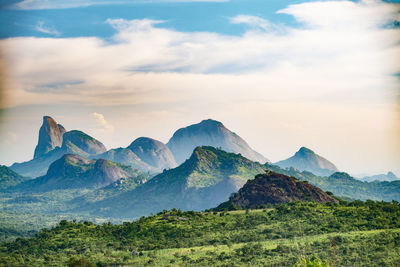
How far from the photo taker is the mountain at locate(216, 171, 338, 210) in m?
180

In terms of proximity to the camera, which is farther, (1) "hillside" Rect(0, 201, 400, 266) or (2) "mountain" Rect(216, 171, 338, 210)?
(2) "mountain" Rect(216, 171, 338, 210)

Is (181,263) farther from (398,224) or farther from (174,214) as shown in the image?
(398,224)

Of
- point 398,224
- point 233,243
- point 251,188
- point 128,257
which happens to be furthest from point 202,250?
point 251,188

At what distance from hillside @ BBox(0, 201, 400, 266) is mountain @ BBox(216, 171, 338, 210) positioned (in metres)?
23.3

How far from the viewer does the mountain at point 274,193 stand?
180 m

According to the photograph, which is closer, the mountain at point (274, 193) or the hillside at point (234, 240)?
the hillside at point (234, 240)

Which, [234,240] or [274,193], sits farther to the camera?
[274,193]

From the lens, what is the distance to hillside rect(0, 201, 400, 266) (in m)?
104

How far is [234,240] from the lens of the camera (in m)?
124

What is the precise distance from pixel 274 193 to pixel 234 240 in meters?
62.4

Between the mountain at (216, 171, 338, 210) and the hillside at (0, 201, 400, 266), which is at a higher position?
the mountain at (216, 171, 338, 210)

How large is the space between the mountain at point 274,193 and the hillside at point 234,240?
23263mm

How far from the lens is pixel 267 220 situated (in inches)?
5586

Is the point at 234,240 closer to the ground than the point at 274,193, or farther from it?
closer to the ground
